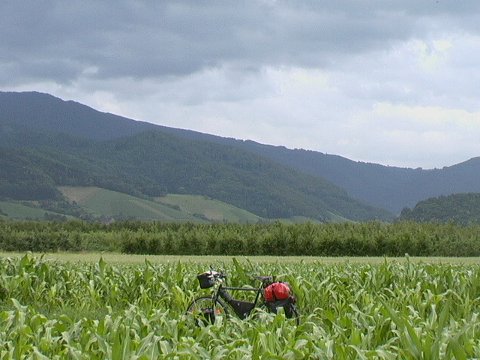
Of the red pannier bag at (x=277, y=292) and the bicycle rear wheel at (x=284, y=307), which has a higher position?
the red pannier bag at (x=277, y=292)

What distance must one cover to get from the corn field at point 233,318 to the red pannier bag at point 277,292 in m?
0.56

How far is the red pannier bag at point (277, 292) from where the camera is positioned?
10797 millimetres

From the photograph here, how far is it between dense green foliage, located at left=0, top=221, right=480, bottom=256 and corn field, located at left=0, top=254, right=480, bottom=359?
25.9 m

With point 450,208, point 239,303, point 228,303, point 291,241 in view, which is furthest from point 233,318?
point 450,208

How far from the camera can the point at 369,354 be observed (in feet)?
20.8

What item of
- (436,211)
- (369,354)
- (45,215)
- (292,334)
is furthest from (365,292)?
(45,215)

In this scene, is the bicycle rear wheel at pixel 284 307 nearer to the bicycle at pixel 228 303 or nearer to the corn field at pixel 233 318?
the bicycle at pixel 228 303

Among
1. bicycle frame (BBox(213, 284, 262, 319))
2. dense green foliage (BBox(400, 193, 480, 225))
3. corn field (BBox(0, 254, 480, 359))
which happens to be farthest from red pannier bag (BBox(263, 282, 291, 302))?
dense green foliage (BBox(400, 193, 480, 225))

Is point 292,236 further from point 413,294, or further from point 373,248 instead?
point 413,294

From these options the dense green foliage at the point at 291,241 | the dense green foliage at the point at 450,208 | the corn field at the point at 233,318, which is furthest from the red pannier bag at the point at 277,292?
the dense green foliage at the point at 450,208

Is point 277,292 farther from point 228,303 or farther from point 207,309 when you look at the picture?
point 207,309

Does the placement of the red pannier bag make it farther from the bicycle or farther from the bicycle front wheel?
the bicycle front wheel

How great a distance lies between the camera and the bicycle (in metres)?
10.9

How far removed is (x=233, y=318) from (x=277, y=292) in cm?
236
